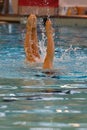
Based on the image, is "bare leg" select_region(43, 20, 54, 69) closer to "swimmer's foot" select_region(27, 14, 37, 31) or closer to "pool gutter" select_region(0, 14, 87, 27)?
"swimmer's foot" select_region(27, 14, 37, 31)

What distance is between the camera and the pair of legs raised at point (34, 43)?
7.12 m

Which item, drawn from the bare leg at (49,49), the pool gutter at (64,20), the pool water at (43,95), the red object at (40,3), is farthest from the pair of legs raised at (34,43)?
the red object at (40,3)

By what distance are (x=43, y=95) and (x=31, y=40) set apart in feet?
7.74

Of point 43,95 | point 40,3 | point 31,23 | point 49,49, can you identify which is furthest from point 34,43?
point 40,3

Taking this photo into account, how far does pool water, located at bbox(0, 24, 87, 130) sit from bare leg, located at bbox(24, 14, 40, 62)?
0.22m

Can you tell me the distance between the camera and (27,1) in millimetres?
23922

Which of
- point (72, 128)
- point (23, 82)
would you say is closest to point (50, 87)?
point (23, 82)

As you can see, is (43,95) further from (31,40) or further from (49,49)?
(31,40)

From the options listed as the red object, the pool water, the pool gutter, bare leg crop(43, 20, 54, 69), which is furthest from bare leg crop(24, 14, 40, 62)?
the red object

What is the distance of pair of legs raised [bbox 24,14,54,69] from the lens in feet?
23.4

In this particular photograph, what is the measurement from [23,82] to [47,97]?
3.34 ft

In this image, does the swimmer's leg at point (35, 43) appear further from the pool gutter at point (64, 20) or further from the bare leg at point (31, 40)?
the pool gutter at point (64, 20)

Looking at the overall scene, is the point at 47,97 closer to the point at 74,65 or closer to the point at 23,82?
the point at 23,82

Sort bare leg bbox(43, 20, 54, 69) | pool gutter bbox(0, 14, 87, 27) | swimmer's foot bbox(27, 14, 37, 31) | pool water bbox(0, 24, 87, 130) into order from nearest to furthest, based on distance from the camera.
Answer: pool water bbox(0, 24, 87, 130) < bare leg bbox(43, 20, 54, 69) < swimmer's foot bbox(27, 14, 37, 31) < pool gutter bbox(0, 14, 87, 27)
